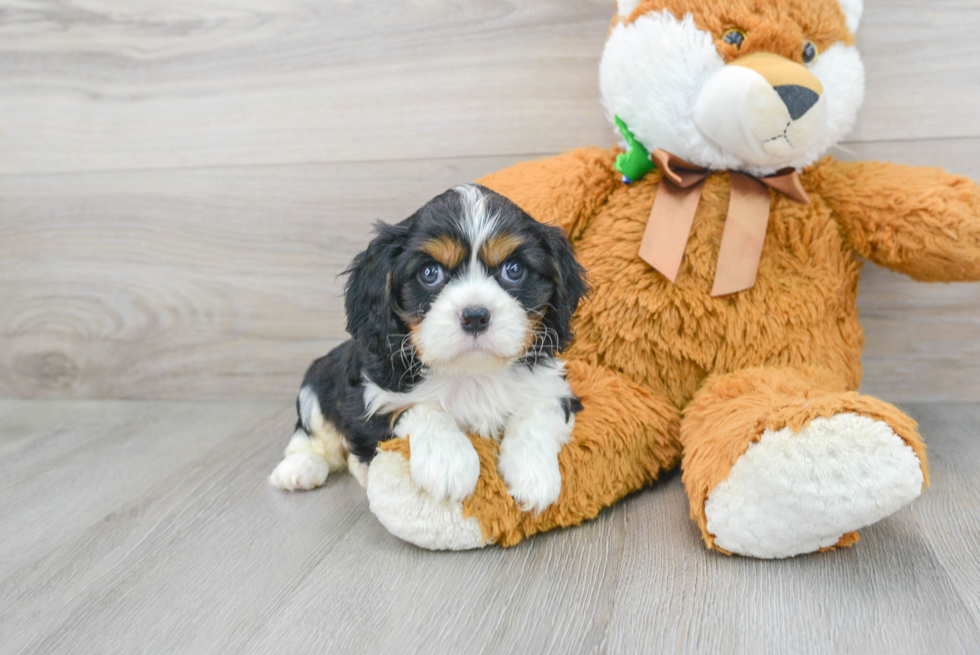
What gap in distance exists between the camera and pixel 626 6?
1.57m

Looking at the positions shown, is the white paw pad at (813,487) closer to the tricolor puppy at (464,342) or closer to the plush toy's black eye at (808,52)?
the tricolor puppy at (464,342)

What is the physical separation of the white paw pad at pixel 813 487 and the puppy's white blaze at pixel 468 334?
432 millimetres

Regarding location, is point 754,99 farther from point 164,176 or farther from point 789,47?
point 164,176

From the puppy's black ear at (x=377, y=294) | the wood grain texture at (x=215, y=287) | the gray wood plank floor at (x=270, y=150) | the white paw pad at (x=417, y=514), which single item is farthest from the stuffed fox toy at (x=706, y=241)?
the wood grain texture at (x=215, y=287)

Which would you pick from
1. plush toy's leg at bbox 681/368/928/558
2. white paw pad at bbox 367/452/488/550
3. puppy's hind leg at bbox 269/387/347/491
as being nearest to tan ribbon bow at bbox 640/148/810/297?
plush toy's leg at bbox 681/368/928/558

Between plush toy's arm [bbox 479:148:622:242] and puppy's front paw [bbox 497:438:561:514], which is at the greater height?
plush toy's arm [bbox 479:148:622:242]

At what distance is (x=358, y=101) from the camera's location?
2068mm

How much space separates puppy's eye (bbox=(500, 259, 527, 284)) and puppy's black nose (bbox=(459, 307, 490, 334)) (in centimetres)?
12

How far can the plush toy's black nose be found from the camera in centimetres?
138

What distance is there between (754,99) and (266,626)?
124cm

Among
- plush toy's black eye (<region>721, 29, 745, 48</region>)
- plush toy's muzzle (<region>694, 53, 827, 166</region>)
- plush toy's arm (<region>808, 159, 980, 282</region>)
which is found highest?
plush toy's black eye (<region>721, 29, 745, 48</region>)

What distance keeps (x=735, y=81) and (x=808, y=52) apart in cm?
24

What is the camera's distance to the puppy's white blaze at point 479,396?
140 centimetres

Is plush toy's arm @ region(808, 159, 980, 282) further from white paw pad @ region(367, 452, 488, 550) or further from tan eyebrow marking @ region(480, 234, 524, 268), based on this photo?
white paw pad @ region(367, 452, 488, 550)
